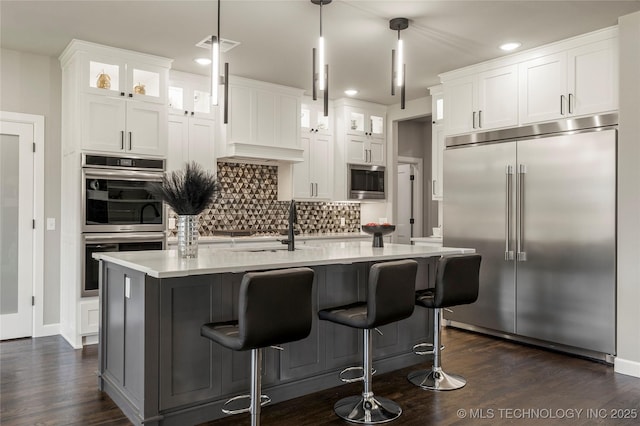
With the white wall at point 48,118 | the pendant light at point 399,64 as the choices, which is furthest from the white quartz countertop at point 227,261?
the white wall at point 48,118

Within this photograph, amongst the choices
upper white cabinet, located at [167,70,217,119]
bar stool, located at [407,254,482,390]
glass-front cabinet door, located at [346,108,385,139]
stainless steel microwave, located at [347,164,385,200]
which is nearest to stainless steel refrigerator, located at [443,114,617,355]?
bar stool, located at [407,254,482,390]

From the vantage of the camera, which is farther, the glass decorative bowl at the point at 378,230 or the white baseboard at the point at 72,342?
the white baseboard at the point at 72,342

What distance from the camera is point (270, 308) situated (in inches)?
93.1

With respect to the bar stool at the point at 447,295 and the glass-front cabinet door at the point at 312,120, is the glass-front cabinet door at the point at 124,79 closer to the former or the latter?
the glass-front cabinet door at the point at 312,120

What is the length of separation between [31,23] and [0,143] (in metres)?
1.32

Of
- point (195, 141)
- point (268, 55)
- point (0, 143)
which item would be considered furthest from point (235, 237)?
point (0, 143)

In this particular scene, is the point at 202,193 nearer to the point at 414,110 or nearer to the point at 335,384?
the point at 335,384

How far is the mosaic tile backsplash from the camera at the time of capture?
5934mm

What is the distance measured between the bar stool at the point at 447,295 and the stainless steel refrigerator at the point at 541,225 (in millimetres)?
1222

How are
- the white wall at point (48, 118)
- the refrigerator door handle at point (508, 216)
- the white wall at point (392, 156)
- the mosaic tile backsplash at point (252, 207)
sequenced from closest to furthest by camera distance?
the refrigerator door handle at point (508, 216) < the white wall at point (48, 118) < the mosaic tile backsplash at point (252, 207) < the white wall at point (392, 156)

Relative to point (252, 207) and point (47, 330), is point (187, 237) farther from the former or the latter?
point (252, 207)

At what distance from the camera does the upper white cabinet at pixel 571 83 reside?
403 centimetres

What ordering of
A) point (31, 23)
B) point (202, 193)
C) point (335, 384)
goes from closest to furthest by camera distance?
point (202, 193) → point (335, 384) → point (31, 23)

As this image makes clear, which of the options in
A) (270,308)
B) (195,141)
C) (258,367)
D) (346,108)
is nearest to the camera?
(270,308)
